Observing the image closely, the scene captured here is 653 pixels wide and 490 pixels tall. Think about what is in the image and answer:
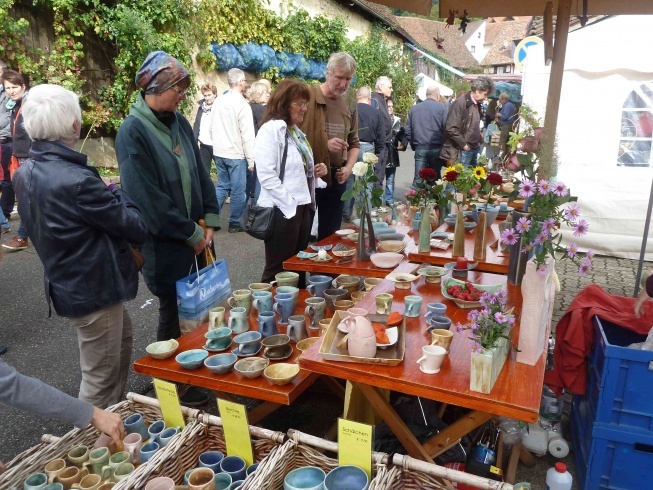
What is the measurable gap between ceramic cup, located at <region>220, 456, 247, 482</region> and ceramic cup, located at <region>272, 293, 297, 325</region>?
832 mm

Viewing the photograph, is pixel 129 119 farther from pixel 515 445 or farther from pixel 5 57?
pixel 5 57

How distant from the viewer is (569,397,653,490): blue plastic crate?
211 centimetres

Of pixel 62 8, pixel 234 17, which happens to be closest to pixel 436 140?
pixel 234 17

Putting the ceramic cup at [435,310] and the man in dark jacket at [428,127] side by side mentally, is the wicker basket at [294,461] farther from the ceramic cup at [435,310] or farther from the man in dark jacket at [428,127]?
the man in dark jacket at [428,127]

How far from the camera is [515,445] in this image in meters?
2.45

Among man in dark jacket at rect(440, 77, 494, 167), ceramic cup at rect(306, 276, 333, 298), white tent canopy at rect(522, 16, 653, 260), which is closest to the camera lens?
ceramic cup at rect(306, 276, 333, 298)

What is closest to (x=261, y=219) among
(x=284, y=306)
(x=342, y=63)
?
(x=284, y=306)

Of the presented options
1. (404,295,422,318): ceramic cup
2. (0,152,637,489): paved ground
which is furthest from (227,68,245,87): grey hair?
(404,295,422,318): ceramic cup

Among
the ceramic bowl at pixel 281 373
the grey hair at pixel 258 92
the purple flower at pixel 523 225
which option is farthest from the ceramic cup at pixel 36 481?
the grey hair at pixel 258 92

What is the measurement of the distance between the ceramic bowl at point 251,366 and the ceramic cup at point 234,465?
33 centimetres

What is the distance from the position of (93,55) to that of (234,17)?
2.97 metres

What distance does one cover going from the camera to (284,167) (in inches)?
131

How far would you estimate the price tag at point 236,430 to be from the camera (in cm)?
170

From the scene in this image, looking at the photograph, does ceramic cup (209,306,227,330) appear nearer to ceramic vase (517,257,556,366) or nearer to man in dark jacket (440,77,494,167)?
ceramic vase (517,257,556,366)
